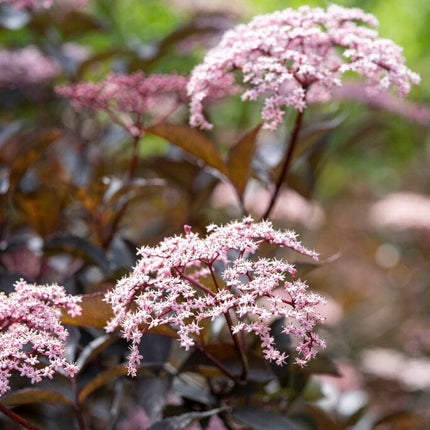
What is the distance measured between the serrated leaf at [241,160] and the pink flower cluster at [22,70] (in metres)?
0.83

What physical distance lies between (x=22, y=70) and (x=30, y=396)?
1.08 metres

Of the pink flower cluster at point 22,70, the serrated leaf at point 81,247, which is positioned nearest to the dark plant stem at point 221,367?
the serrated leaf at point 81,247

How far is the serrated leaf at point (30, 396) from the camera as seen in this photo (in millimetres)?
727

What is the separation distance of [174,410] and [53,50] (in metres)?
0.90

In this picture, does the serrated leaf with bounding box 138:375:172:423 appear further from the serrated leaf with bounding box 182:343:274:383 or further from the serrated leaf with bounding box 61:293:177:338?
the serrated leaf with bounding box 61:293:177:338

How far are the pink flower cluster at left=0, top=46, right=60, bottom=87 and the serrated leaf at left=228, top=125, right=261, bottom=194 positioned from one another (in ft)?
2.73

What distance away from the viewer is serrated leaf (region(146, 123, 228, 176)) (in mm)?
922

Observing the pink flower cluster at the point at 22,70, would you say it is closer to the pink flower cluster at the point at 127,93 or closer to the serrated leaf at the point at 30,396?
the pink flower cluster at the point at 127,93

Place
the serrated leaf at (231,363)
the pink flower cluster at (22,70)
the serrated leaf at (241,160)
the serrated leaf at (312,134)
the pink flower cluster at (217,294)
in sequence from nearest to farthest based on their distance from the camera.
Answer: the pink flower cluster at (217,294)
the serrated leaf at (231,363)
the serrated leaf at (241,160)
the serrated leaf at (312,134)
the pink flower cluster at (22,70)

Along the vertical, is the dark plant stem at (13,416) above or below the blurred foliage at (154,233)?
below

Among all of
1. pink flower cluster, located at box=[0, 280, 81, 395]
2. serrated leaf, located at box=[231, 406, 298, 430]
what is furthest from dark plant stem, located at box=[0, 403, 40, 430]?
serrated leaf, located at box=[231, 406, 298, 430]

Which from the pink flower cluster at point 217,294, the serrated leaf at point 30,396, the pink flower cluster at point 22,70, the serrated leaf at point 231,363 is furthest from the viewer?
the pink flower cluster at point 22,70

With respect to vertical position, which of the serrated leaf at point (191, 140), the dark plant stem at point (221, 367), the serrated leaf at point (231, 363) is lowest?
the dark plant stem at point (221, 367)

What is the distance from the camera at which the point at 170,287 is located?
2.13ft
